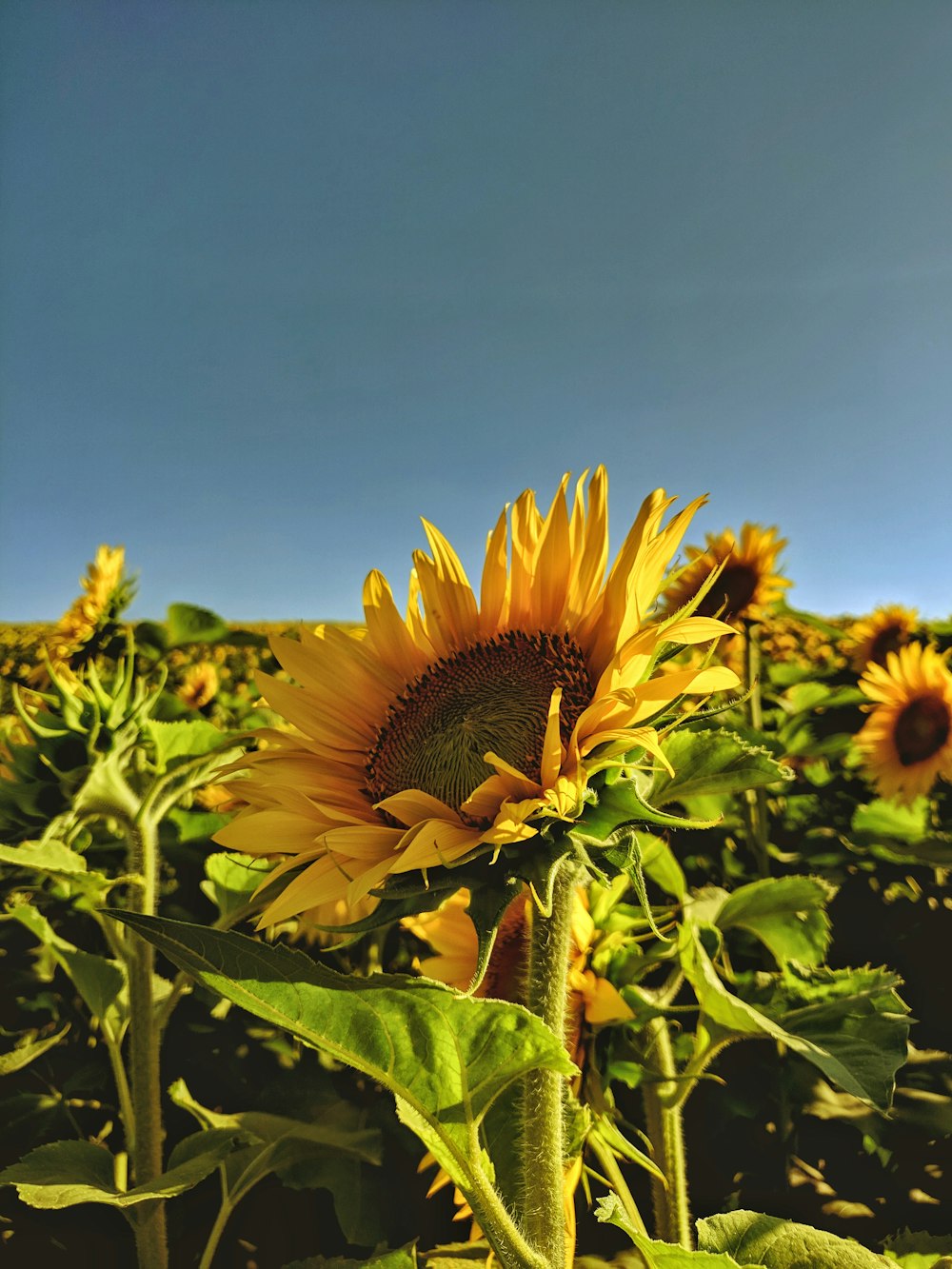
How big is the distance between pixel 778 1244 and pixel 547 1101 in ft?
1.03

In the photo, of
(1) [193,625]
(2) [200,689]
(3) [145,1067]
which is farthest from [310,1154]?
(2) [200,689]

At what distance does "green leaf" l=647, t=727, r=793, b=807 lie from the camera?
0.87 meters

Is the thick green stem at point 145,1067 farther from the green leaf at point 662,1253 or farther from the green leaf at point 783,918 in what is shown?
the green leaf at point 783,918

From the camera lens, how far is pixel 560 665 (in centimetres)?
92

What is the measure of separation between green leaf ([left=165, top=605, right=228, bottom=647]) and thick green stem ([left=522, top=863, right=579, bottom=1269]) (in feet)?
3.92

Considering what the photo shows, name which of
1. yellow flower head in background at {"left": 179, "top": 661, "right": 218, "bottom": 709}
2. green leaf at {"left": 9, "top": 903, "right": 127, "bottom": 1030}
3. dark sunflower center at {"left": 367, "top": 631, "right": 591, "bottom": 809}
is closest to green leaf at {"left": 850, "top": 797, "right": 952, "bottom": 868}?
dark sunflower center at {"left": 367, "top": 631, "right": 591, "bottom": 809}

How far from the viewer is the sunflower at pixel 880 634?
2547mm

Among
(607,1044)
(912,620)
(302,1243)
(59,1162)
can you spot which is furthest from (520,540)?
(912,620)

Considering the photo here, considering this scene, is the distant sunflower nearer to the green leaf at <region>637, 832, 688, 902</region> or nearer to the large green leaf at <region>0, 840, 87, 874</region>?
the large green leaf at <region>0, 840, 87, 874</region>

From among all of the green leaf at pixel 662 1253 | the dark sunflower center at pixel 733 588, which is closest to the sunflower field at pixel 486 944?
the green leaf at pixel 662 1253

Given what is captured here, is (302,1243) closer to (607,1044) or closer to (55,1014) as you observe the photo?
(55,1014)

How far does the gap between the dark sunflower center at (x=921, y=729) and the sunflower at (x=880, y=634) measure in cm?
40

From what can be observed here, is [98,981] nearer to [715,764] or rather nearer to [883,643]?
[715,764]

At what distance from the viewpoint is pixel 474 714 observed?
0.93m
